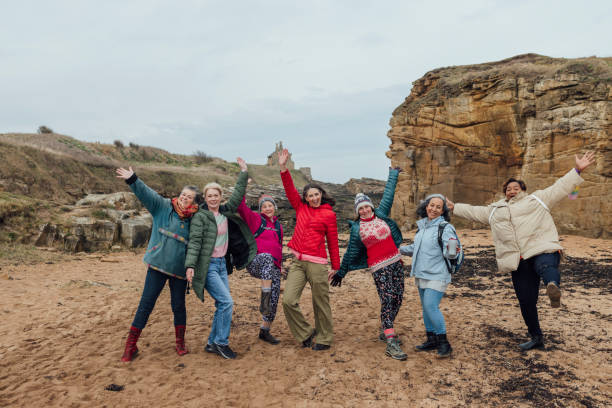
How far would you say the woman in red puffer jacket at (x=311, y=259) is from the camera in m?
4.35

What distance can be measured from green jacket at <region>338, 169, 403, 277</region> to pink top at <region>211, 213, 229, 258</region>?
145 centimetres

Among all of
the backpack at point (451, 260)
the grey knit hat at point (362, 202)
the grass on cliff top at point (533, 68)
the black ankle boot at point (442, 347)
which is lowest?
the black ankle boot at point (442, 347)

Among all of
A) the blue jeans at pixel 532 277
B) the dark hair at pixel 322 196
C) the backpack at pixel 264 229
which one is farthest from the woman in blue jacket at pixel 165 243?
the blue jeans at pixel 532 277

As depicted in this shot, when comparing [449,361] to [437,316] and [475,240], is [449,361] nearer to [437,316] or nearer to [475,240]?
[437,316]

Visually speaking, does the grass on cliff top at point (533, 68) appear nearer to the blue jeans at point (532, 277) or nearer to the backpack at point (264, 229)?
the blue jeans at point (532, 277)

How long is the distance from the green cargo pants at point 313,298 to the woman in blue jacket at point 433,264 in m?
A: 1.07

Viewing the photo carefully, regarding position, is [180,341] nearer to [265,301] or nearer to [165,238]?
[265,301]

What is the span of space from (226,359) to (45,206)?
12.1 metres

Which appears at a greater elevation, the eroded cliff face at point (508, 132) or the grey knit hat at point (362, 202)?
the eroded cliff face at point (508, 132)

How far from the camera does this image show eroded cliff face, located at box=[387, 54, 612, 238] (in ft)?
45.0

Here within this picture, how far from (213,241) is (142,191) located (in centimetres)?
91

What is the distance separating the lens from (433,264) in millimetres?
4016

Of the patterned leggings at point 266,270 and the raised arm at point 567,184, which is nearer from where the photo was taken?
the raised arm at point 567,184

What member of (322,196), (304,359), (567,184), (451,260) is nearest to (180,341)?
(304,359)
